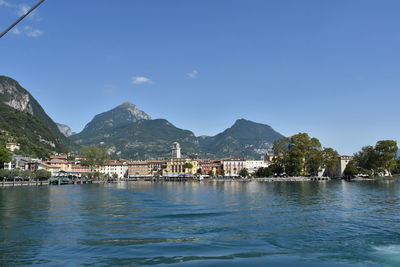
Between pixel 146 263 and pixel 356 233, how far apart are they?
11944 mm

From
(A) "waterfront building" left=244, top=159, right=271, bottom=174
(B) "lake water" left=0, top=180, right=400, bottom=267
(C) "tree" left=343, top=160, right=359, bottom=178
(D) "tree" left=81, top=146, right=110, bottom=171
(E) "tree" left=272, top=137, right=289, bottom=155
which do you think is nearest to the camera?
(B) "lake water" left=0, top=180, right=400, bottom=267

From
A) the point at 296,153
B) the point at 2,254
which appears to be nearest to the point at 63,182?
the point at 296,153

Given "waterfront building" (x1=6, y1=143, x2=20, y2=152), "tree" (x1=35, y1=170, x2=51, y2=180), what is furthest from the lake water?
"waterfront building" (x1=6, y1=143, x2=20, y2=152)

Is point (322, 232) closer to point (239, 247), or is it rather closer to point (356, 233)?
point (356, 233)

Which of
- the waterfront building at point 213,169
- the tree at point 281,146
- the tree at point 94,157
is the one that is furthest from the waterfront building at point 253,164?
the tree at point 94,157

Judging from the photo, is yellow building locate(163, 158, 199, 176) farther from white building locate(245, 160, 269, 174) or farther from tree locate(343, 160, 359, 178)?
tree locate(343, 160, 359, 178)

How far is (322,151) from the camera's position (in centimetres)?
11669

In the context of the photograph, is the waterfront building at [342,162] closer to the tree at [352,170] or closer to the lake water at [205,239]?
the tree at [352,170]

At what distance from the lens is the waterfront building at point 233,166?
18238 centimetres

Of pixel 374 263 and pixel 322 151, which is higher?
pixel 322 151

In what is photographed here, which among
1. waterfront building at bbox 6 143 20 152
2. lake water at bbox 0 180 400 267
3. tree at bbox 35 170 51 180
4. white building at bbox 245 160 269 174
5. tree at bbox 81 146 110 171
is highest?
waterfront building at bbox 6 143 20 152

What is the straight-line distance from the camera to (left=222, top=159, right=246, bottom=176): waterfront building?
18238 centimetres

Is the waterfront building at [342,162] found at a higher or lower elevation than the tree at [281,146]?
lower

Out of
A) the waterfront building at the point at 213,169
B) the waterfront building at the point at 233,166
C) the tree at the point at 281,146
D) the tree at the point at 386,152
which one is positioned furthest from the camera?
the waterfront building at the point at 213,169
